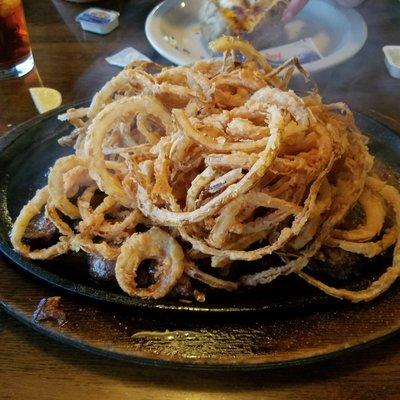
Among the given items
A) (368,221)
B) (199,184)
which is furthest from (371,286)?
(199,184)

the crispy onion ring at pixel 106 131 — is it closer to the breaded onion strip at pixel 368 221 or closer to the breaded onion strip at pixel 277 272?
the breaded onion strip at pixel 277 272

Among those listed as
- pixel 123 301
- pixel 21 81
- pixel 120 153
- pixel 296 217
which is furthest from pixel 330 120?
pixel 21 81

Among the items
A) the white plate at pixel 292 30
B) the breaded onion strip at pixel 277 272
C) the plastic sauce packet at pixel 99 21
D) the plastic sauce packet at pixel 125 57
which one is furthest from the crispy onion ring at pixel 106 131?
the plastic sauce packet at pixel 99 21

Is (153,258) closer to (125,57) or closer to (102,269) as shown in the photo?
(102,269)

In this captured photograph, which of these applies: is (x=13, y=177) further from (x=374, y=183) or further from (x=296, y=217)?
(x=374, y=183)

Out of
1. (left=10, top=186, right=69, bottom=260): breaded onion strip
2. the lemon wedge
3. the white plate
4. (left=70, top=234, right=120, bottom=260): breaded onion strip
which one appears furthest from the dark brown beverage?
(left=70, top=234, right=120, bottom=260): breaded onion strip

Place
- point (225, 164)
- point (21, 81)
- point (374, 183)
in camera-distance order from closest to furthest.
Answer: point (225, 164) → point (374, 183) → point (21, 81)
